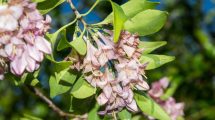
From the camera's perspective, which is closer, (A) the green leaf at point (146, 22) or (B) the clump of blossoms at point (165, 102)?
(A) the green leaf at point (146, 22)

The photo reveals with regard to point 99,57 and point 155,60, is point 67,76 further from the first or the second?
point 155,60

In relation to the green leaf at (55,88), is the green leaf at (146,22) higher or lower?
higher

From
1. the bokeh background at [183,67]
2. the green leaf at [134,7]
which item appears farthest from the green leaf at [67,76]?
the bokeh background at [183,67]

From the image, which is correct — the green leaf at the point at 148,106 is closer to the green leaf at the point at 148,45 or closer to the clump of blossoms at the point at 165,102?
the green leaf at the point at 148,45

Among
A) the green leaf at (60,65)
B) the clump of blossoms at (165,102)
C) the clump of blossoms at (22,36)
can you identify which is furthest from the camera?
the clump of blossoms at (165,102)

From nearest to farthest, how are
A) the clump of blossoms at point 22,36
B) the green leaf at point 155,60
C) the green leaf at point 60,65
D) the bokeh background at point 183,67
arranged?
the clump of blossoms at point 22,36 < the green leaf at point 60,65 < the green leaf at point 155,60 < the bokeh background at point 183,67

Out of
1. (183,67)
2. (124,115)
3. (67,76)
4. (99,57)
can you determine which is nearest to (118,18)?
(99,57)

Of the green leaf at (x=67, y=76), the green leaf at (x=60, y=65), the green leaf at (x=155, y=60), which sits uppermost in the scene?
the green leaf at (x=60, y=65)

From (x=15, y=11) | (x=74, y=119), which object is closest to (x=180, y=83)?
(x=74, y=119)

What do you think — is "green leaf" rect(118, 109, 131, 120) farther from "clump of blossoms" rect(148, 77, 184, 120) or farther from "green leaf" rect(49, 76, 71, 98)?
"clump of blossoms" rect(148, 77, 184, 120)
